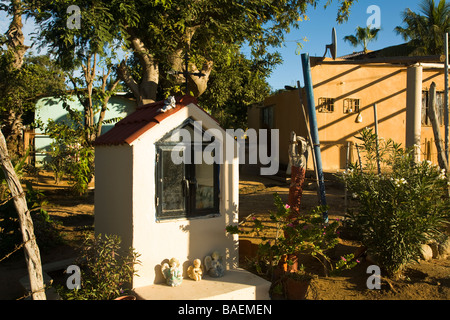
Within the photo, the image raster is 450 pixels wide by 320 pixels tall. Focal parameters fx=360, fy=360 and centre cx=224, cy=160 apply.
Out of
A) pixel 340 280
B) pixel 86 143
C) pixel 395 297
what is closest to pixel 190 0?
pixel 86 143

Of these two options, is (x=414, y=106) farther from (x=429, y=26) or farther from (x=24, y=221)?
(x=429, y=26)

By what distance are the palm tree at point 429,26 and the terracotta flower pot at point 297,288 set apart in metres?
23.5

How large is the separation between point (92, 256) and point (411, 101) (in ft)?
21.0

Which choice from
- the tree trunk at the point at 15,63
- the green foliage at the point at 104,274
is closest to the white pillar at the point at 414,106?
the green foliage at the point at 104,274

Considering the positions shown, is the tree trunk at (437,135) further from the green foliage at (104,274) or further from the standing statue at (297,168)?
the green foliage at (104,274)

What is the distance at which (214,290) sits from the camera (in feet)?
14.6

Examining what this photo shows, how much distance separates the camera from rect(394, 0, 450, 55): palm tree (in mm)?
23109

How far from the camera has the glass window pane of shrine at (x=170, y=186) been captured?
184 inches

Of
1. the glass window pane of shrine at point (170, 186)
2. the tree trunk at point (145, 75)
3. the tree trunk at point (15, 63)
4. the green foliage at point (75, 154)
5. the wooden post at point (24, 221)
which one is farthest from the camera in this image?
the tree trunk at point (15, 63)

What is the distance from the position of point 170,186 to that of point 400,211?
10.2ft

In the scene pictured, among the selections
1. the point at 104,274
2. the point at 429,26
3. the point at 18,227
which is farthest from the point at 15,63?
the point at 429,26

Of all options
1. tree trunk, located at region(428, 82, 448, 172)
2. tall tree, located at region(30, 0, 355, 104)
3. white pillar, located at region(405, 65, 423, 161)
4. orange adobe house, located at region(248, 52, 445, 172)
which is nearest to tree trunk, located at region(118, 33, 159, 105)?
tall tree, located at region(30, 0, 355, 104)

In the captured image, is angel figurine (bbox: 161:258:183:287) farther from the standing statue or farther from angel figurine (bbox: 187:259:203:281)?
the standing statue

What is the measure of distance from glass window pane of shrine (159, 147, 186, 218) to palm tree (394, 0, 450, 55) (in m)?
23.8
